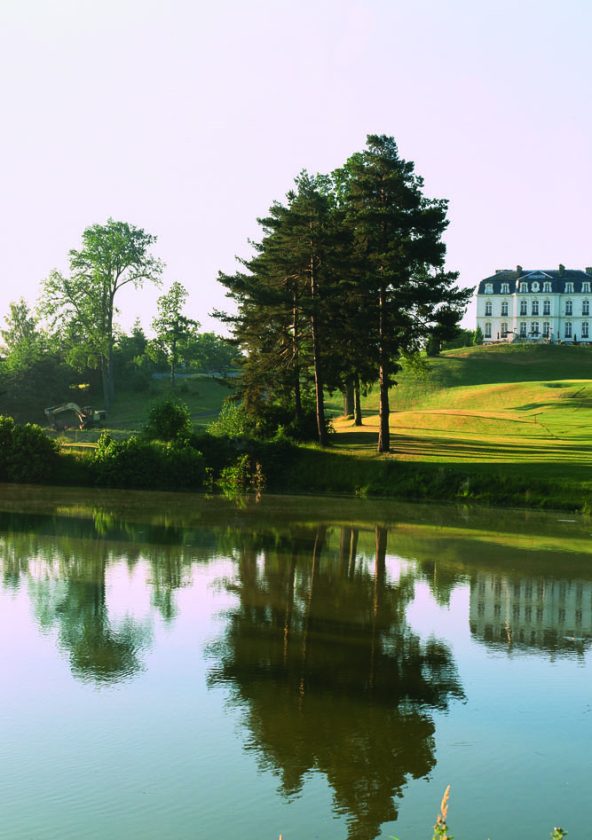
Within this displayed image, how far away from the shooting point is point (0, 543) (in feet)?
90.4

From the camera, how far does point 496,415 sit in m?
63.5

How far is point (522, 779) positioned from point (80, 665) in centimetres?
709

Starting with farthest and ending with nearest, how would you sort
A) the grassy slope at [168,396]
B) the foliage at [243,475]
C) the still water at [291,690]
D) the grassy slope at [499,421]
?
the grassy slope at [168,396], the foliage at [243,475], the grassy slope at [499,421], the still water at [291,690]

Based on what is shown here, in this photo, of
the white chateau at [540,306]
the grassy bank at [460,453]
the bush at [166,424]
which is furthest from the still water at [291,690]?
the white chateau at [540,306]

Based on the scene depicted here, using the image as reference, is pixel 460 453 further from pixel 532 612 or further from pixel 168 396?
pixel 168 396

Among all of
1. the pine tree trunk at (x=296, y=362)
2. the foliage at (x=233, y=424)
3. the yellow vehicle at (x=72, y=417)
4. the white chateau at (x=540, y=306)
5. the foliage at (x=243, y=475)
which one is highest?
the white chateau at (x=540, y=306)

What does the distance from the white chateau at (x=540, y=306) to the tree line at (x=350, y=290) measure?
8465 cm

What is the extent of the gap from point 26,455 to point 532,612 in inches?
1265

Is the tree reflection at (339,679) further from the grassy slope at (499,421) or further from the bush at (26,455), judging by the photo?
the bush at (26,455)

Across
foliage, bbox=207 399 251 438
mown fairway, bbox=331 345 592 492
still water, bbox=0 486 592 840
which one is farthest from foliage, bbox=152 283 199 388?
still water, bbox=0 486 592 840

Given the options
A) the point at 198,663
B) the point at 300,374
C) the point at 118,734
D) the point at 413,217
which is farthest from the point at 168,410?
the point at 118,734

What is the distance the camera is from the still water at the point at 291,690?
32.8ft

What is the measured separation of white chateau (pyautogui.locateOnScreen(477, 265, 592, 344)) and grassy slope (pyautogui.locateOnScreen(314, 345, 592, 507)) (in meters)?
27.2

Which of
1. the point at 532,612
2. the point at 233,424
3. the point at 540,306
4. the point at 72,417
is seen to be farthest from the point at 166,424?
the point at 540,306
